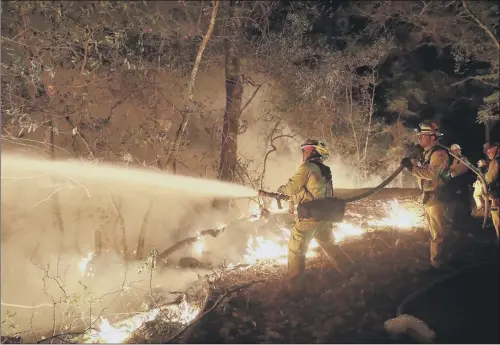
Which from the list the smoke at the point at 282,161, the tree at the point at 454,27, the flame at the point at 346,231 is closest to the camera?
the flame at the point at 346,231

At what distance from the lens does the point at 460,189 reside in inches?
332

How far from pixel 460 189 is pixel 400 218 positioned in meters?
2.42

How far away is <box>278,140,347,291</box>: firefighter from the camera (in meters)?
6.30

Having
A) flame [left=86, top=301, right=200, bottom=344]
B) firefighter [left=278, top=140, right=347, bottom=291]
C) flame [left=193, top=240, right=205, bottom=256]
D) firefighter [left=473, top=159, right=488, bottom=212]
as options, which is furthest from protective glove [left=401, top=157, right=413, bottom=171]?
flame [left=193, top=240, right=205, bottom=256]

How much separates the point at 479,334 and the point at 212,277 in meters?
4.00

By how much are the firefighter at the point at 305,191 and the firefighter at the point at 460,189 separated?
2.50 m

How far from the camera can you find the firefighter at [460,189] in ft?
25.2

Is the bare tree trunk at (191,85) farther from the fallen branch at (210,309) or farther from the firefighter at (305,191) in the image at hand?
the fallen branch at (210,309)

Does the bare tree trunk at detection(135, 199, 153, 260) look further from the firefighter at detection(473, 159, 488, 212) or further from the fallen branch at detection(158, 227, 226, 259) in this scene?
the firefighter at detection(473, 159, 488, 212)

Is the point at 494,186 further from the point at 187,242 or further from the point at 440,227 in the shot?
the point at 187,242

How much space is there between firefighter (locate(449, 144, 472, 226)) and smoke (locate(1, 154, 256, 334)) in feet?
14.4

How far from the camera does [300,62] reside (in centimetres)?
1319

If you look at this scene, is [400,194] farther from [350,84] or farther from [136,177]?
[136,177]

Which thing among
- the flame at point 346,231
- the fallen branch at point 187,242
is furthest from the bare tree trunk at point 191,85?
the flame at point 346,231
